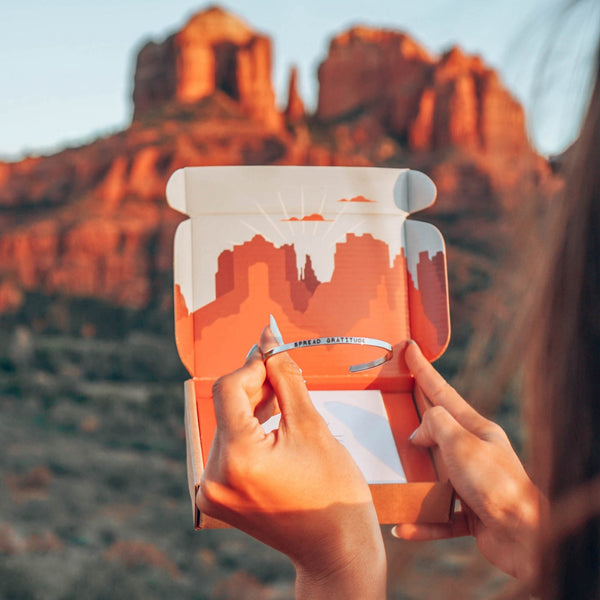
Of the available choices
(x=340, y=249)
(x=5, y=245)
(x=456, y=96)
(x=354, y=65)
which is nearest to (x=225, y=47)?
(x=354, y=65)

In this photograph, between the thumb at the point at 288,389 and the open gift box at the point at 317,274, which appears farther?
the open gift box at the point at 317,274

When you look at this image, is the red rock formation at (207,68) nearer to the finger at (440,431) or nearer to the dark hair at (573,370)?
the finger at (440,431)

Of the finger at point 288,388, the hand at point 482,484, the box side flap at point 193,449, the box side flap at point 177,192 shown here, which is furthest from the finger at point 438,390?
the box side flap at point 177,192

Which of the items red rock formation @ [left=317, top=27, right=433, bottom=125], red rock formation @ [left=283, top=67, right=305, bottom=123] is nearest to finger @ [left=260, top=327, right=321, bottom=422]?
red rock formation @ [left=317, top=27, right=433, bottom=125]

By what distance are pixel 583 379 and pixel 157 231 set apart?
26811mm

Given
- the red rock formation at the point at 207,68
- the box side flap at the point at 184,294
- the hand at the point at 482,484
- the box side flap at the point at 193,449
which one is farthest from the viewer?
the red rock formation at the point at 207,68

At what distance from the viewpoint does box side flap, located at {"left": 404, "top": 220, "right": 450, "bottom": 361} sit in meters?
1.19

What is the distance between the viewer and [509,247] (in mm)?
301

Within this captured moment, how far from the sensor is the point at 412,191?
4.06ft

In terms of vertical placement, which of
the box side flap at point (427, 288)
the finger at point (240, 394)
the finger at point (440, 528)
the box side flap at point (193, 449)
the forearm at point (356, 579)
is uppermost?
the box side flap at point (427, 288)

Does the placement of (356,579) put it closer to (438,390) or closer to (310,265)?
(438,390)

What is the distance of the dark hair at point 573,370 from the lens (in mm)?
283

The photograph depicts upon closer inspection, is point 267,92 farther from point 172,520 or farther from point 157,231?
point 172,520

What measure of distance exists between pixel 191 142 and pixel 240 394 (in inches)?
1144
